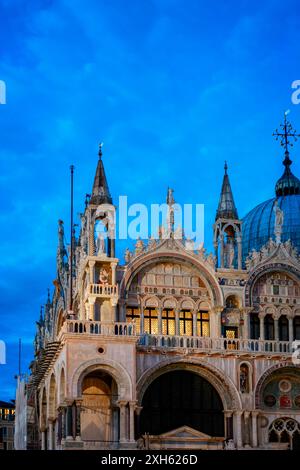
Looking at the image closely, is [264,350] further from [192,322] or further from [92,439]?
[92,439]

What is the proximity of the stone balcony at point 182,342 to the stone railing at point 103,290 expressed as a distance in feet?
6.42

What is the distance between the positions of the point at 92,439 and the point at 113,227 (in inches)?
457

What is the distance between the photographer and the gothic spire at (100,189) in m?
56.8

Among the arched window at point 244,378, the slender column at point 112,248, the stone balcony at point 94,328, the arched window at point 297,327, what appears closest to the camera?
the stone balcony at point 94,328

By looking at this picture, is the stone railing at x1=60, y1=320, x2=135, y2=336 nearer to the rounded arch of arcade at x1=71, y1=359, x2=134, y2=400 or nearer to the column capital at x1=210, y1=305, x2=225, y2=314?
the rounded arch of arcade at x1=71, y1=359, x2=134, y2=400

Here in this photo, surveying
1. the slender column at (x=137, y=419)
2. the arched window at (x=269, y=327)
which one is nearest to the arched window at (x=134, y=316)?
the slender column at (x=137, y=419)

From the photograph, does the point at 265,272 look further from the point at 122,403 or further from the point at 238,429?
the point at 122,403

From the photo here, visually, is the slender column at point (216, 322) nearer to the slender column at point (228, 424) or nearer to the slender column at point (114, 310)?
the slender column at point (228, 424)

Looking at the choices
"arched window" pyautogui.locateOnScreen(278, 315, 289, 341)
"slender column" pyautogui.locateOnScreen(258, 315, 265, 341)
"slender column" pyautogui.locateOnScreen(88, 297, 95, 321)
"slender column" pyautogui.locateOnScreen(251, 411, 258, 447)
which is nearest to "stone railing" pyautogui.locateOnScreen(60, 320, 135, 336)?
"slender column" pyautogui.locateOnScreen(88, 297, 95, 321)

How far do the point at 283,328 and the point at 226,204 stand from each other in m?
8.04

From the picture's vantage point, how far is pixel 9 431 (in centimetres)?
11050
